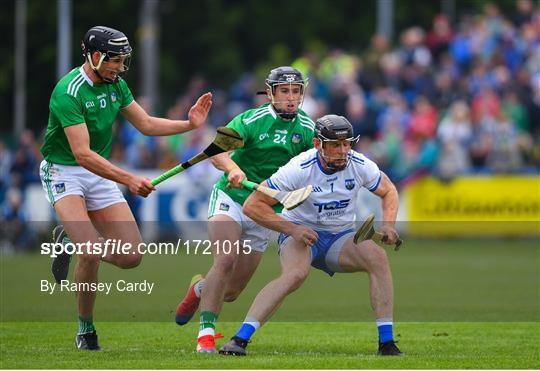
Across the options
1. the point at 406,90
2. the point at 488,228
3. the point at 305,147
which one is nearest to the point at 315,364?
the point at 305,147

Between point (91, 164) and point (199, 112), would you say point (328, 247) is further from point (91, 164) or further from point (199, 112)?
point (91, 164)

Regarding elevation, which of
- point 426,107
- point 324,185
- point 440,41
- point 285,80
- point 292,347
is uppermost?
point 440,41

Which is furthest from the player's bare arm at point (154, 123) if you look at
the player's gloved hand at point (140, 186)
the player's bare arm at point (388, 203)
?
the player's bare arm at point (388, 203)

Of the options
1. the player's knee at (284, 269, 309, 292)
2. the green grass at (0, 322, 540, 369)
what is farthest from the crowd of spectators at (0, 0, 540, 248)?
the player's knee at (284, 269, 309, 292)

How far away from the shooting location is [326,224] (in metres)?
10.8

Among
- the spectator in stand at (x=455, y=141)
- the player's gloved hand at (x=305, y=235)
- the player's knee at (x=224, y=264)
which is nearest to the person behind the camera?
the player's gloved hand at (x=305, y=235)

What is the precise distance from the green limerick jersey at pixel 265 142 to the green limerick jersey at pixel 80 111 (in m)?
1.00

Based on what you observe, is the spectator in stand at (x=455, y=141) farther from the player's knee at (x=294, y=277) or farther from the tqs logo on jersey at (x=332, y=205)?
the player's knee at (x=294, y=277)

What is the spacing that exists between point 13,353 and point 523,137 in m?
15.5

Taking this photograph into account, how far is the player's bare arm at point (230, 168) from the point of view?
10744mm

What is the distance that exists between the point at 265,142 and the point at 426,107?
1396 centimetres

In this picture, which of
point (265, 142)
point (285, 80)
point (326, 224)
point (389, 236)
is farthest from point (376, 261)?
point (285, 80)

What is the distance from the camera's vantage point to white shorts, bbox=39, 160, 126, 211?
433 inches

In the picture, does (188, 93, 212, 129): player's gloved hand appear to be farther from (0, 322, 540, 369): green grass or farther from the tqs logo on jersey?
(0, 322, 540, 369): green grass
